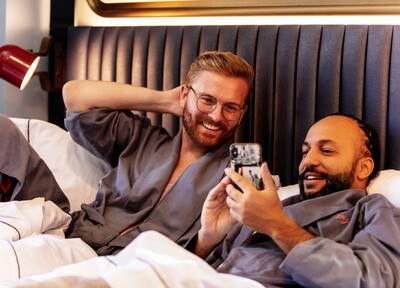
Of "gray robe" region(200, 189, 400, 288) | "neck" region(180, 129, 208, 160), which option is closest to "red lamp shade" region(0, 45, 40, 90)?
"neck" region(180, 129, 208, 160)

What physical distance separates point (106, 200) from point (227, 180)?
55 cm

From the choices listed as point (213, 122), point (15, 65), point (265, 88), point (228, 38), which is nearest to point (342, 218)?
point (213, 122)

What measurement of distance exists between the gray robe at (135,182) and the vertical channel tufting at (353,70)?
402 mm

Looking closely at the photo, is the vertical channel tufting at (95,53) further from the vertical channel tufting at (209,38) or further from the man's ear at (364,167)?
the man's ear at (364,167)

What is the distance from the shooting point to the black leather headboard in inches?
68.7

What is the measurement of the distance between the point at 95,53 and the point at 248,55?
24.4 inches

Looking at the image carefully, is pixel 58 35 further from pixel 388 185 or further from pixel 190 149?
pixel 388 185

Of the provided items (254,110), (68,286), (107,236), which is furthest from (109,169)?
(68,286)

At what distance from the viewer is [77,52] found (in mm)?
2291

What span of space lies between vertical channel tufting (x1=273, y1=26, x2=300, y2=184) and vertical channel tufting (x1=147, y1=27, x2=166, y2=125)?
0.44 meters

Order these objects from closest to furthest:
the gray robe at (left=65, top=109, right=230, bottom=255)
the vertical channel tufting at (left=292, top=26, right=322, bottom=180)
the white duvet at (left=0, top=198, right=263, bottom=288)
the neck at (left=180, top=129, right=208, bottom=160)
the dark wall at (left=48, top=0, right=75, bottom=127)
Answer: the white duvet at (left=0, top=198, right=263, bottom=288)
the gray robe at (left=65, top=109, right=230, bottom=255)
the neck at (left=180, top=129, right=208, bottom=160)
the vertical channel tufting at (left=292, top=26, right=322, bottom=180)
the dark wall at (left=48, top=0, right=75, bottom=127)

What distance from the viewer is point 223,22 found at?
2.14 m

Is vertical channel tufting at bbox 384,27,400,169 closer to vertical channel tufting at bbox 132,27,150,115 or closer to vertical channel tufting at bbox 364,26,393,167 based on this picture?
vertical channel tufting at bbox 364,26,393,167

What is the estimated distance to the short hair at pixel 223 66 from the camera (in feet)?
5.44
